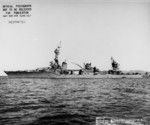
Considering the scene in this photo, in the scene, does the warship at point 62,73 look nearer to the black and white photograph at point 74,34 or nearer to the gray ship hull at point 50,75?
the gray ship hull at point 50,75

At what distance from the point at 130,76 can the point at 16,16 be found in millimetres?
23586

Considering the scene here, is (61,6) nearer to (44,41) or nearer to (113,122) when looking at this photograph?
(44,41)

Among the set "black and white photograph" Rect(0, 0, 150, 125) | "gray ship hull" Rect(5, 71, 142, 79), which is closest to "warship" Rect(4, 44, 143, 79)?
"gray ship hull" Rect(5, 71, 142, 79)

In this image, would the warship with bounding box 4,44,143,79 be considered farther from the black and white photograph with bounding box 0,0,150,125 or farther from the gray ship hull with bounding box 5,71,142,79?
the black and white photograph with bounding box 0,0,150,125

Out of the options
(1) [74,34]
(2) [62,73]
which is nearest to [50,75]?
(2) [62,73]

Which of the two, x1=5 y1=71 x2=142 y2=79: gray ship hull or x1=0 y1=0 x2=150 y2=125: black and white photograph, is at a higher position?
x1=0 y1=0 x2=150 y2=125: black and white photograph

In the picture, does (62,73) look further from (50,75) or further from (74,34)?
(74,34)

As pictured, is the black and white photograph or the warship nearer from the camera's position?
the black and white photograph

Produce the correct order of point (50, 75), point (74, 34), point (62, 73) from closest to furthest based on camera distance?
point (74, 34) < point (50, 75) < point (62, 73)

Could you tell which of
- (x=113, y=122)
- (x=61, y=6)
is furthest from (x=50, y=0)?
(x=113, y=122)

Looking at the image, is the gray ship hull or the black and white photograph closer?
the black and white photograph

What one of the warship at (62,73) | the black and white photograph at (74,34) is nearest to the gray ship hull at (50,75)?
the warship at (62,73)

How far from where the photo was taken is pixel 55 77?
2550 cm

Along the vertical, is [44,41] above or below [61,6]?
below
